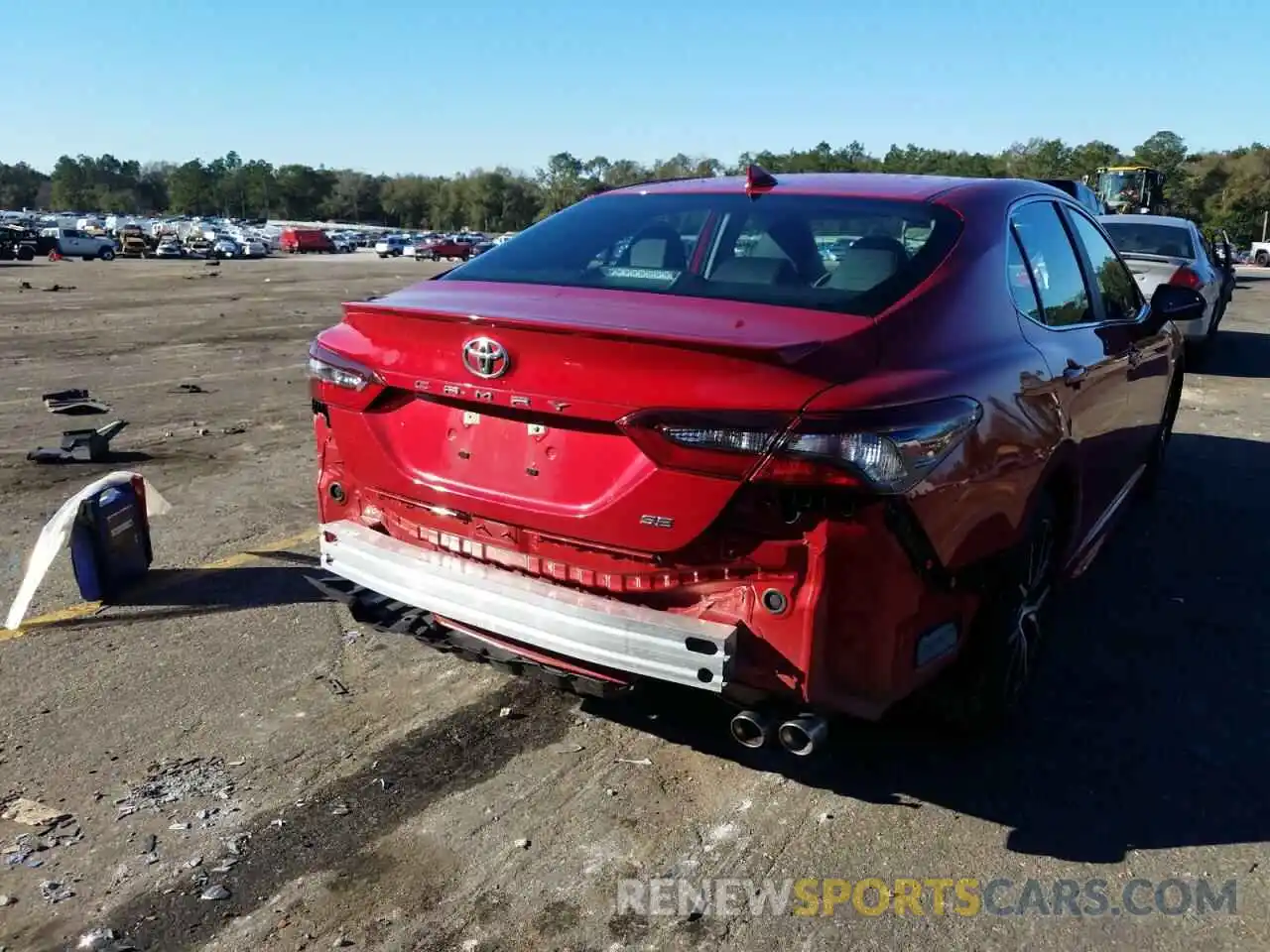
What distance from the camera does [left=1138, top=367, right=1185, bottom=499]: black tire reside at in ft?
20.9

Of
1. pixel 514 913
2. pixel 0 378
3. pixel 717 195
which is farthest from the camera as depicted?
pixel 0 378

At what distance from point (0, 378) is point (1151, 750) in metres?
11.5

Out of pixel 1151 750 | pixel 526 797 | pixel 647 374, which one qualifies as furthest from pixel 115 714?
pixel 1151 750

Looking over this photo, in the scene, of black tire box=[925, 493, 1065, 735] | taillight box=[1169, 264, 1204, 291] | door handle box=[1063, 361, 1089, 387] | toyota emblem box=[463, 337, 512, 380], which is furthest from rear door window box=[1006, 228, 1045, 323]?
taillight box=[1169, 264, 1204, 291]

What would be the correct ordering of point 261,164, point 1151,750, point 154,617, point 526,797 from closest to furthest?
Result: point 526,797 < point 1151,750 < point 154,617 < point 261,164

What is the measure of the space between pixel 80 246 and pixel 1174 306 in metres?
58.7

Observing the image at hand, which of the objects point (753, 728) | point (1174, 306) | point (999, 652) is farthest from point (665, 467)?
point (1174, 306)

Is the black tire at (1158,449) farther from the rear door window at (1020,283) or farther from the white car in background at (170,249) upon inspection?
the white car in background at (170,249)

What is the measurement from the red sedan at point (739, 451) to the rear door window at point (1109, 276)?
2.56 ft

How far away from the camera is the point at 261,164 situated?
570 feet

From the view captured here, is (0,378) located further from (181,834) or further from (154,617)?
(181,834)

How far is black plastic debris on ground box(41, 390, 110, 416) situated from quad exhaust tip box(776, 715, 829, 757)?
8.26 meters

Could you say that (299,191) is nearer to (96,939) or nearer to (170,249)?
(170,249)

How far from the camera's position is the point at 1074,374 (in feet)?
12.5
